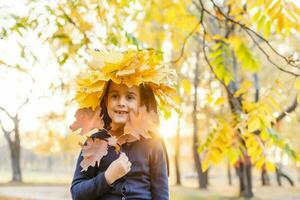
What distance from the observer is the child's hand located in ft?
6.31

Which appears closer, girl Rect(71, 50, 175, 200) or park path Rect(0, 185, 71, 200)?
girl Rect(71, 50, 175, 200)

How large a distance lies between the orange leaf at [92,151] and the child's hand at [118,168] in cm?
14

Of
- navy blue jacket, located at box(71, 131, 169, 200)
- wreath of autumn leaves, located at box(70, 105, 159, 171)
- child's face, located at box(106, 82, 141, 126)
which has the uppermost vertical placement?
child's face, located at box(106, 82, 141, 126)

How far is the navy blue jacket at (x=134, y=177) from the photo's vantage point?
206cm

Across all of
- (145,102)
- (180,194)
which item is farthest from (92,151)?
(180,194)

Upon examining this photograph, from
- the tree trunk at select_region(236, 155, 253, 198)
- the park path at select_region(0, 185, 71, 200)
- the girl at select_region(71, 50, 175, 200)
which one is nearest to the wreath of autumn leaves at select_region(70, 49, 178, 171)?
the girl at select_region(71, 50, 175, 200)

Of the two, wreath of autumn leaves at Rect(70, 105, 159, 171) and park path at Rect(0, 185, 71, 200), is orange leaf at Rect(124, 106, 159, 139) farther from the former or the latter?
park path at Rect(0, 185, 71, 200)

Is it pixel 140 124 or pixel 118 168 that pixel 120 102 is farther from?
pixel 118 168

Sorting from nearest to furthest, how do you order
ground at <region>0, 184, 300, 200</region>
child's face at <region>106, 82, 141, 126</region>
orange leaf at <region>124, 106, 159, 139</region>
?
orange leaf at <region>124, 106, 159, 139</region>, child's face at <region>106, 82, 141, 126</region>, ground at <region>0, 184, 300, 200</region>

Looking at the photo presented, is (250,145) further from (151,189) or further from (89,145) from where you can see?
(89,145)

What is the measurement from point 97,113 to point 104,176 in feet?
0.93

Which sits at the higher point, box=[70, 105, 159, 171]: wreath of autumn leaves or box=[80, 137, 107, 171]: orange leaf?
box=[70, 105, 159, 171]: wreath of autumn leaves

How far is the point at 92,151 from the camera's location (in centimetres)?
181

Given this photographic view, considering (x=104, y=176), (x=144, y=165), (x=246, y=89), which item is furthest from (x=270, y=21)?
(x=104, y=176)
